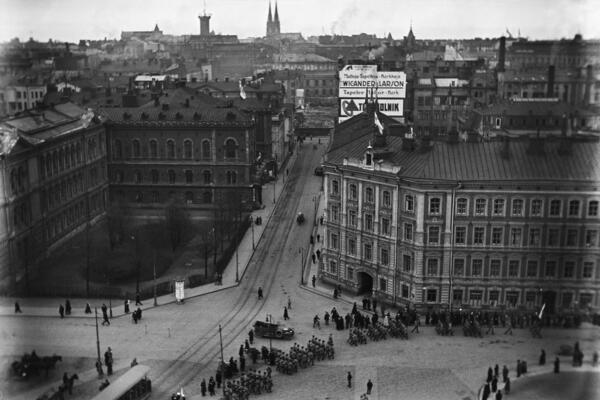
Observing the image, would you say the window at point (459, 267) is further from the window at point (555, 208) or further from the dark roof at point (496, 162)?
the window at point (555, 208)

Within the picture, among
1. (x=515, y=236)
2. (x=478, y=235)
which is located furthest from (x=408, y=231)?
(x=515, y=236)

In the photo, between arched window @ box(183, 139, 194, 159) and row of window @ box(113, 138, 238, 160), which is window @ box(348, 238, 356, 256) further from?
arched window @ box(183, 139, 194, 159)

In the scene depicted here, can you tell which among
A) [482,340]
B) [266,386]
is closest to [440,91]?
[482,340]

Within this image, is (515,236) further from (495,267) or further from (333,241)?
(333,241)

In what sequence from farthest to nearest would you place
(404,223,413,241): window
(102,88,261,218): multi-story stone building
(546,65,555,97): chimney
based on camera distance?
1. (102,88,261,218): multi-story stone building
2. (546,65,555,97): chimney
3. (404,223,413,241): window

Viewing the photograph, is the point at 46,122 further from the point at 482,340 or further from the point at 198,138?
the point at 482,340

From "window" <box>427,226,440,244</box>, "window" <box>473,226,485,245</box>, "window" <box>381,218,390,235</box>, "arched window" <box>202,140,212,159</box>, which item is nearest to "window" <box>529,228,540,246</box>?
"window" <box>473,226,485,245</box>

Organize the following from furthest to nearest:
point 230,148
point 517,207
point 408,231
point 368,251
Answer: point 230,148 < point 368,251 < point 408,231 < point 517,207
